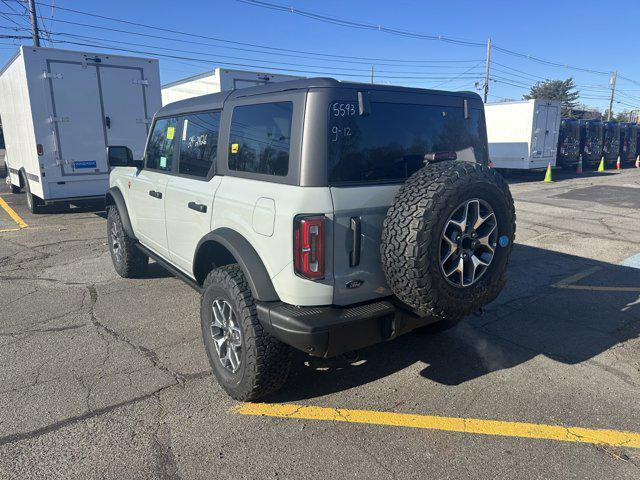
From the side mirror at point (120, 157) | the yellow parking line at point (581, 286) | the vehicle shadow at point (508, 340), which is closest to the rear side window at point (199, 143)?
the side mirror at point (120, 157)

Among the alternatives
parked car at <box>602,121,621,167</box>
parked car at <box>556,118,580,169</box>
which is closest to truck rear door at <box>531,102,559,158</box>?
parked car at <box>556,118,580,169</box>

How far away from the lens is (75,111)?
9.04 meters

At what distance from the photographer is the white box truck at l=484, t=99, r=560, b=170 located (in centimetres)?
1758

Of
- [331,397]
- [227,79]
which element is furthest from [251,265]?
[227,79]

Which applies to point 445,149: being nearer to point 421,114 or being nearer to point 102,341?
point 421,114

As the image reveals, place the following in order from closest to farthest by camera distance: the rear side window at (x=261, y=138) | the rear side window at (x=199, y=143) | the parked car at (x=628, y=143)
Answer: the rear side window at (x=261, y=138), the rear side window at (x=199, y=143), the parked car at (x=628, y=143)

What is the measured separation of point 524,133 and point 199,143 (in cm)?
1684

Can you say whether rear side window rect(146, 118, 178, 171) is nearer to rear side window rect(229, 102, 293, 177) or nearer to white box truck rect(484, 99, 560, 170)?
rear side window rect(229, 102, 293, 177)

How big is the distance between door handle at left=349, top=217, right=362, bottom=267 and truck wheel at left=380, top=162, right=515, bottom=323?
14 cm

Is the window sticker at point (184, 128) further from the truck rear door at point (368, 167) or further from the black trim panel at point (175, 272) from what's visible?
the truck rear door at point (368, 167)

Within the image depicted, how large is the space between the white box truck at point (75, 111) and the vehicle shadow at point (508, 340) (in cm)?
763

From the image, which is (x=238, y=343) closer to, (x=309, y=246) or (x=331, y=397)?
(x=331, y=397)

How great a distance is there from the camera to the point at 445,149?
3279 millimetres

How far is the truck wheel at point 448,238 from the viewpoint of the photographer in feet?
8.39
